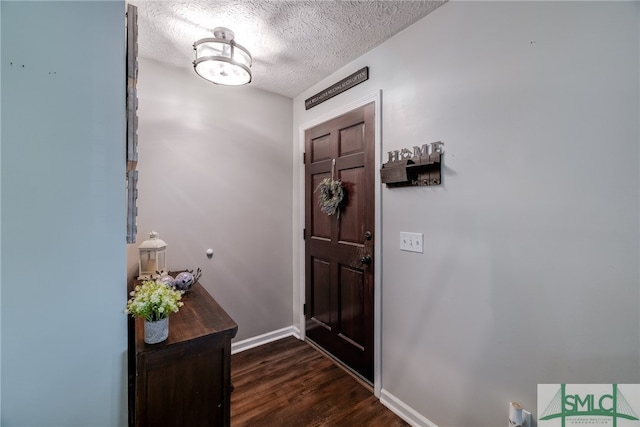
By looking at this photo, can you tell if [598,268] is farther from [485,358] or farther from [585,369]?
[485,358]

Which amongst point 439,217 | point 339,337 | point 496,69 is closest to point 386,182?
point 439,217

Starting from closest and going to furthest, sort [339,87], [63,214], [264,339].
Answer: [63,214]
[339,87]
[264,339]

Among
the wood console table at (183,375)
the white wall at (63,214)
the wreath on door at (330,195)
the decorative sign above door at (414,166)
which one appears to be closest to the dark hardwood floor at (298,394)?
the wood console table at (183,375)

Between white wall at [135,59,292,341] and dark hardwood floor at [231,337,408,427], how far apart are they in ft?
1.38

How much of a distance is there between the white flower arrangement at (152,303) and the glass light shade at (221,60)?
143cm

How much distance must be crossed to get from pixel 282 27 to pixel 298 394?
253cm

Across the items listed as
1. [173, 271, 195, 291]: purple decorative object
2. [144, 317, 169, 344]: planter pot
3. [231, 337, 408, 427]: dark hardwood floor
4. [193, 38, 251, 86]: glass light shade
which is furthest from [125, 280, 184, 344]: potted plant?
[193, 38, 251, 86]: glass light shade

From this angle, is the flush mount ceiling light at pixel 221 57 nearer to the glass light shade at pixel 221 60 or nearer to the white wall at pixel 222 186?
the glass light shade at pixel 221 60

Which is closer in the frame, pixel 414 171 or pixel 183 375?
pixel 183 375

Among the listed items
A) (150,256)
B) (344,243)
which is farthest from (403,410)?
(150,256)

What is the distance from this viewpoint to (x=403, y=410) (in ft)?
5.55

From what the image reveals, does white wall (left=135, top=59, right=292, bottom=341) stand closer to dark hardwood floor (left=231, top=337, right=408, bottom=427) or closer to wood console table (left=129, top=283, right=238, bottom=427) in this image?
dark hardwood floor (left=231, top=337, right=408, bottom=427)

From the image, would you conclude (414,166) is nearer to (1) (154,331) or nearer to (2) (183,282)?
(1) (154,331)

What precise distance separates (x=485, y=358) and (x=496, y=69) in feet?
4.80
